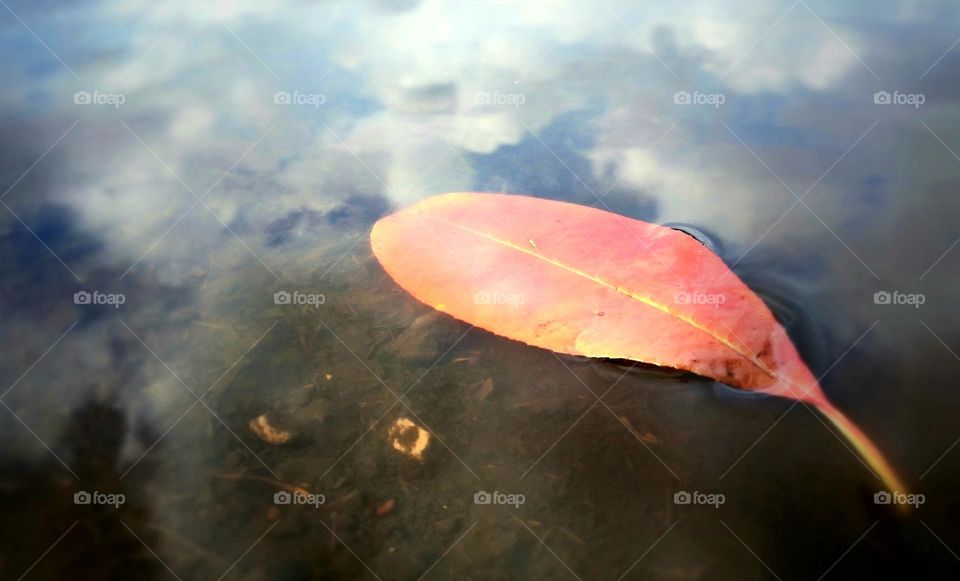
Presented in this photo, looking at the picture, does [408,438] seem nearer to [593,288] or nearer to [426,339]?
[426,339]

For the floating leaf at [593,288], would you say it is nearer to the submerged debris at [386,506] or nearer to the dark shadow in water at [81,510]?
the submerged debris at [386,506]

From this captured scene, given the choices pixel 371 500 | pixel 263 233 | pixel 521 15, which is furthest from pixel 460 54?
pixel 371 500

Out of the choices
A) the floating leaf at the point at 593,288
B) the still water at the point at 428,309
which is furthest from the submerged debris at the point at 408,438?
the floating leaf at the point at 593,288

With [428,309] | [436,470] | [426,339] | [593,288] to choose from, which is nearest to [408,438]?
[436,470]

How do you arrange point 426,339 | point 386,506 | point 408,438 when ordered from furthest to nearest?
1. point 426,339
2. point 408,438
3. point 386,506

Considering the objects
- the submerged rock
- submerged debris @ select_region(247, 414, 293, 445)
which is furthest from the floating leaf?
submerged debris @ select_region(247, 414, 293, 445)

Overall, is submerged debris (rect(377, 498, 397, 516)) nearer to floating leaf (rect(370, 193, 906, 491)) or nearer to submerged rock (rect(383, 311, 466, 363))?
submerged rock (rect(383, 311, 466, 363))

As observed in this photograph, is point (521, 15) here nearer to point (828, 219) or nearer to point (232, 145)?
point (232, 145)
